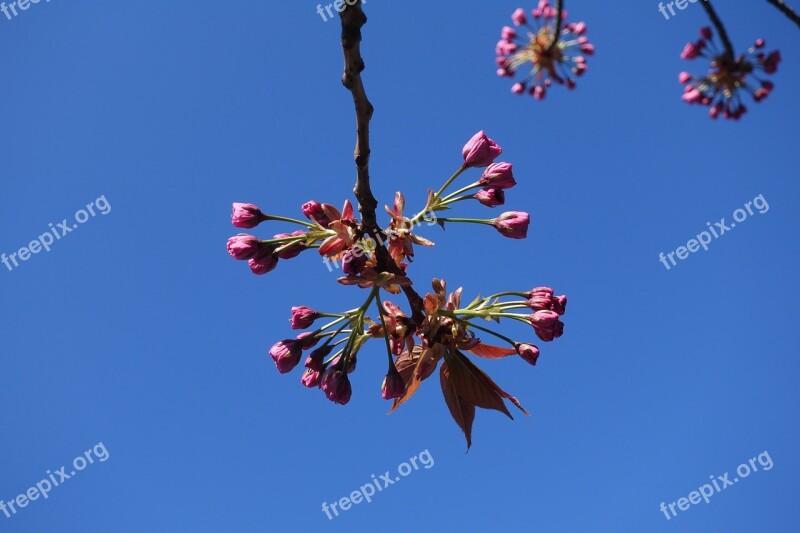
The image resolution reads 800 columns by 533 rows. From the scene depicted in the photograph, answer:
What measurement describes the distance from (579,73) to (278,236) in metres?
3.78

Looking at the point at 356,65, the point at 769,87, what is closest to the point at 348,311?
the point at 356,65

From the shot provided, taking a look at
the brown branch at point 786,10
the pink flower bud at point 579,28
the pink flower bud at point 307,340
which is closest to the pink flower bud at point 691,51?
the pink flower bud at point 579,28

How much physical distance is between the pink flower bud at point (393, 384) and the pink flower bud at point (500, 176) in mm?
660

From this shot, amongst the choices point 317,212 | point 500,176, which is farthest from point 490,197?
point 317,212

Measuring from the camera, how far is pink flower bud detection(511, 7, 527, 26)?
4.70m

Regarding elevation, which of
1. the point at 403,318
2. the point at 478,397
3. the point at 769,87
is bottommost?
A: the point at 478,397

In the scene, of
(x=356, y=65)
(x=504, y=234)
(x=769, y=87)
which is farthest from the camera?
(x=769, y=87)

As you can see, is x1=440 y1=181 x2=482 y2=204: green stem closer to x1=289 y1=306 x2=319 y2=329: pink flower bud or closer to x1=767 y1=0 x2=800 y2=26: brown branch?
x1=289 y1=306 x2=319 y2=329: pink flower bud

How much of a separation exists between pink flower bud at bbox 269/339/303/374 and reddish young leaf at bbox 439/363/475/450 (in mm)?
474

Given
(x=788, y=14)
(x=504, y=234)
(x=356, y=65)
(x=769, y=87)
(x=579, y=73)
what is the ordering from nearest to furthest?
(x=356, y=65), (x=788, y=14), (x=504, y=234), (x=769, y=87), (x=579, y=73)

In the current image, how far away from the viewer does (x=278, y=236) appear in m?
1.75

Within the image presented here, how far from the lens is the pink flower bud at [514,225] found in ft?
6.20

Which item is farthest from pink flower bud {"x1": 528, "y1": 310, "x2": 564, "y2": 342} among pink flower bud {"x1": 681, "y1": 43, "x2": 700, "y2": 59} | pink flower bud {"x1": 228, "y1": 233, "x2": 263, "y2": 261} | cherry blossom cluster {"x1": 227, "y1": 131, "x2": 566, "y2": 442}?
pink flower bud {"x1": 681, "y1": 43, "x2": 700, "y2": 59}

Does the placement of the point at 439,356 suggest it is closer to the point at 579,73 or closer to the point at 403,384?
the point at 403,384
